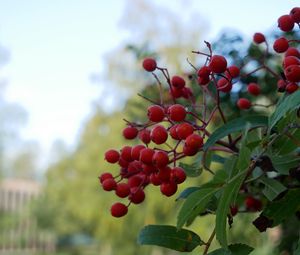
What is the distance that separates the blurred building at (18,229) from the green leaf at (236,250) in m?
14.2

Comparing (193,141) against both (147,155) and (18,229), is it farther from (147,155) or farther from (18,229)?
(18,229)

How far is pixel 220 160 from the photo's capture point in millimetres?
689

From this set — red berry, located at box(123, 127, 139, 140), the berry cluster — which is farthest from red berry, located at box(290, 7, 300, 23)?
red berry, located at box(123, 127, 139, 140)

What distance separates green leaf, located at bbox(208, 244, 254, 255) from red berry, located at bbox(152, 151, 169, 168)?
10 cm

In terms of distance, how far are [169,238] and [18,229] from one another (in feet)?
49.2

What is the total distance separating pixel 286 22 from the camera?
56 cm

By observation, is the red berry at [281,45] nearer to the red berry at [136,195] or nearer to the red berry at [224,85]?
the red berry at [224,85]

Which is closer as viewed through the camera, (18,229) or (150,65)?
(150,65)

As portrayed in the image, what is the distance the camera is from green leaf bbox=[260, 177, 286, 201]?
1.75ft

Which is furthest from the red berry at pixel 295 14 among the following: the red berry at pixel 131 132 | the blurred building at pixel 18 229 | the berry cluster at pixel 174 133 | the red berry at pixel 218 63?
the blurred building at pixel 18 229

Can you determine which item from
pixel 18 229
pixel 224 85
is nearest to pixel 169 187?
pixel 224 85

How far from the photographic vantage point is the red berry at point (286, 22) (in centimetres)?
56

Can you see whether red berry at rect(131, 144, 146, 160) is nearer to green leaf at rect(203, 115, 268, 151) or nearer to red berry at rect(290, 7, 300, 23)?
green leaf at rect(203, 115, 268, 151)

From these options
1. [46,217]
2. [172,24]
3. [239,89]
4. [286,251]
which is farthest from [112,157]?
[46,217]
